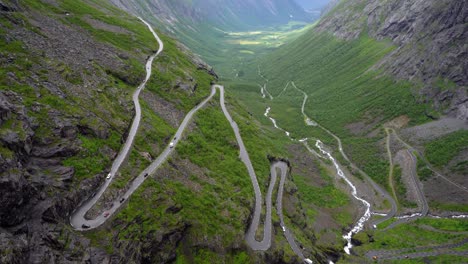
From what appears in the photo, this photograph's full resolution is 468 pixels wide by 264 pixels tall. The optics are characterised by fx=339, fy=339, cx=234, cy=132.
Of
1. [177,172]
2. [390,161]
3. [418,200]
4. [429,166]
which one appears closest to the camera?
[177,172]

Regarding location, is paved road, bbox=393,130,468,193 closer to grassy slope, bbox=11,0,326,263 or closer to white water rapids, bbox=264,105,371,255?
white water rapids, bbox=264,105,371,255

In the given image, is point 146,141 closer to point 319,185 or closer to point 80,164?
point 80,164

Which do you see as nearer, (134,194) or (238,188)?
(134,194)

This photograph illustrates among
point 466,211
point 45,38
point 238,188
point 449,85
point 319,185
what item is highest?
point 449,85

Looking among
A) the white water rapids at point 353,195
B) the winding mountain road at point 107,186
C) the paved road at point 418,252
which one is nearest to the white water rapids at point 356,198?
the white water rapids at point 353,195

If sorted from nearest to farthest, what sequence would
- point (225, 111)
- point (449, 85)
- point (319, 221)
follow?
point (319, 221) → point (225, 111) → point (449, 85)

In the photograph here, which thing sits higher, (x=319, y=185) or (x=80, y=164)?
(x=319, y=185)

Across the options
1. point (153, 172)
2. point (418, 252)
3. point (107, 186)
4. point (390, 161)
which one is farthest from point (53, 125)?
point (390, 161)

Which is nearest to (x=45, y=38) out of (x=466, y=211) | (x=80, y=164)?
(x=80, y=164)

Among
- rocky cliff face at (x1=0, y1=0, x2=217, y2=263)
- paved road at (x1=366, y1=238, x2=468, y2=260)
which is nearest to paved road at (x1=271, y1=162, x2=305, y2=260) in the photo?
rocky cliff face at (x1=0, y1=0, x2=217, y2=263)

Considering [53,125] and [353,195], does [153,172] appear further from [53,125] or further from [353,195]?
[353,195]

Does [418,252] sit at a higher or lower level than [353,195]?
higher
